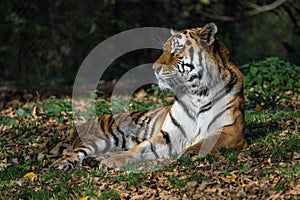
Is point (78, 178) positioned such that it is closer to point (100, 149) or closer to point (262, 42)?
point (100, 149)

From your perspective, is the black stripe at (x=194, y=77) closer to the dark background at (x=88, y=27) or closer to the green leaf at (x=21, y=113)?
the green leaf at (x=21, y=113)

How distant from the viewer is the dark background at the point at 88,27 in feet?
42.7

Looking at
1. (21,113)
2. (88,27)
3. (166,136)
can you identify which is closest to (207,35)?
(166,136)

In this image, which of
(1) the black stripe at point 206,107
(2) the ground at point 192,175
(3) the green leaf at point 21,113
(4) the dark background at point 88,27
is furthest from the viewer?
(4) the dark background at point 88,27

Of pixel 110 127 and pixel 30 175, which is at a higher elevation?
pixel 110 127

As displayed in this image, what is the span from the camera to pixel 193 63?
571 centimetres

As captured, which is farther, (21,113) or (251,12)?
(251,12)

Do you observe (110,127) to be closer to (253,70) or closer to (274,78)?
(253,70)

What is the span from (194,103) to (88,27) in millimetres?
8203

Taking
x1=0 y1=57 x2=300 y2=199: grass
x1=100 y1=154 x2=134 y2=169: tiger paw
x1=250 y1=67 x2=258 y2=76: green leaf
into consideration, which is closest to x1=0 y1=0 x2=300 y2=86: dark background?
x1=250 y1=67 x2=258 y2=76: green leaf

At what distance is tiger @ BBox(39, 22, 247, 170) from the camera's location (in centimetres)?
568

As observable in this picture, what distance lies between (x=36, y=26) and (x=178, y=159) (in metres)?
8.61

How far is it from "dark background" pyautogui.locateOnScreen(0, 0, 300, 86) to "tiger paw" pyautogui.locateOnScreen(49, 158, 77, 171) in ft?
22.2

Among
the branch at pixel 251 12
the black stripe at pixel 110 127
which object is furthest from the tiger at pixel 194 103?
the branch at pixel 251 12
